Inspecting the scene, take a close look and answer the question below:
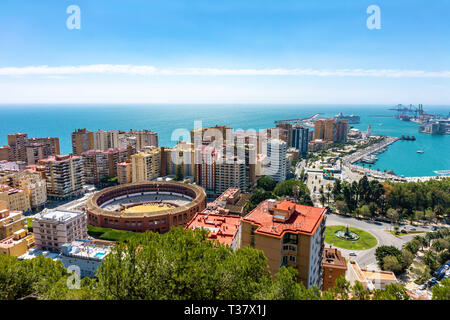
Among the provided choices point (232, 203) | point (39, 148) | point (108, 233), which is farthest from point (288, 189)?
point (39, 148)

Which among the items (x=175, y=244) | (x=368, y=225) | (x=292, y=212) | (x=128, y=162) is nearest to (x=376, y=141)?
(x=368, y=225)

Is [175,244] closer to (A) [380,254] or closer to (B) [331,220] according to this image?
(A) [380,254]

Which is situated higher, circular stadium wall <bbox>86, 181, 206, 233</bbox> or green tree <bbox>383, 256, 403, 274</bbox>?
circular stadium wall <bbox>86, 181, 206, 233</bbox>

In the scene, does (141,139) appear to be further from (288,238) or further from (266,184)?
(288,238)

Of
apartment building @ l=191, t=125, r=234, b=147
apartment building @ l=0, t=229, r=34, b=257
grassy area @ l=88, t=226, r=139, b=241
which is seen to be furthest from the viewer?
apartment building @ l=191, t=125, r=234, b=147

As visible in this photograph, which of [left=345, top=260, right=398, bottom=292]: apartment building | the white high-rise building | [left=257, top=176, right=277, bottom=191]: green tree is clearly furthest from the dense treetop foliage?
the white high-rise building

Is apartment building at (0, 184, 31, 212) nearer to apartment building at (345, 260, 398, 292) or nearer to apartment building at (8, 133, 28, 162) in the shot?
apartment building at (8, 133, 28, 162)

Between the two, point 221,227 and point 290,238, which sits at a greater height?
point 290,238

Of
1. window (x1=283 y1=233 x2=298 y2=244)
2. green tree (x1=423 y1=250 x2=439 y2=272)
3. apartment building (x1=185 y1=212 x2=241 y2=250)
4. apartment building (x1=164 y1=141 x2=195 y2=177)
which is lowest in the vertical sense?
green tree (x1=423 y1=250 x2=439 y2=272)
